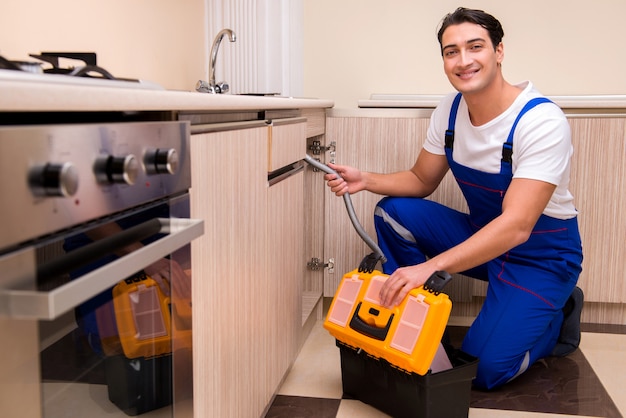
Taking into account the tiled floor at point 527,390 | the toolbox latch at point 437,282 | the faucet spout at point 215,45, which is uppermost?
the faucet spout at point 215,45

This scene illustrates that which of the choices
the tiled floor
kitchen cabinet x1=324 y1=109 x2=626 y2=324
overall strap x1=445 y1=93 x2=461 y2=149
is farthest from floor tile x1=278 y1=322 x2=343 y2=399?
overall strap x1=445 y1=93 x2=461 y2=149

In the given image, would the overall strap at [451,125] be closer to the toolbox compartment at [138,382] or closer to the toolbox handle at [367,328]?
the toolbox handle at [367,328]

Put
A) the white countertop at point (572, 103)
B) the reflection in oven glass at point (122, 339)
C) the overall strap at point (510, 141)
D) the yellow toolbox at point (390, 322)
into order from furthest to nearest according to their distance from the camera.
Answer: the white countertop at point (572, 103) → the overall strap at point (510, 141) → the yellow toolbox at point (390, 322) → the reflection in oven glass at point (122, 339)

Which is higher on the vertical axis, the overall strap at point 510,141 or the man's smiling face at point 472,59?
the man's smiling face at point 472,59

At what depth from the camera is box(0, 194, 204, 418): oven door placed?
67 centimetres

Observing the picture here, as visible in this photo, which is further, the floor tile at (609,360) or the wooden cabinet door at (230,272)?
the floor tile at (609,360)

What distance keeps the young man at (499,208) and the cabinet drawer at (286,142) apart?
0.17 metres

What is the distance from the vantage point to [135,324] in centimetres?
95

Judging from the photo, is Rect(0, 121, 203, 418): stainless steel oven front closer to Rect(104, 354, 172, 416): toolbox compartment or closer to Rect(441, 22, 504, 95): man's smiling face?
Rect(104, 354, 172, 416): toolbox compartment

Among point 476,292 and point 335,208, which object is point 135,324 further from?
point 476,292

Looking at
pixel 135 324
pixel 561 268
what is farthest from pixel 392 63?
pixel 135 324

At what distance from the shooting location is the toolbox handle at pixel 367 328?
171cm

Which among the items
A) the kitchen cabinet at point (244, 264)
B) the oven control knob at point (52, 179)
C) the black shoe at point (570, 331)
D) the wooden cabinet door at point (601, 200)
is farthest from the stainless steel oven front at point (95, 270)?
the wooden cabinet door at point (601, 200)

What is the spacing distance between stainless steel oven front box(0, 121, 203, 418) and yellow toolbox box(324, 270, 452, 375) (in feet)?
2.08
